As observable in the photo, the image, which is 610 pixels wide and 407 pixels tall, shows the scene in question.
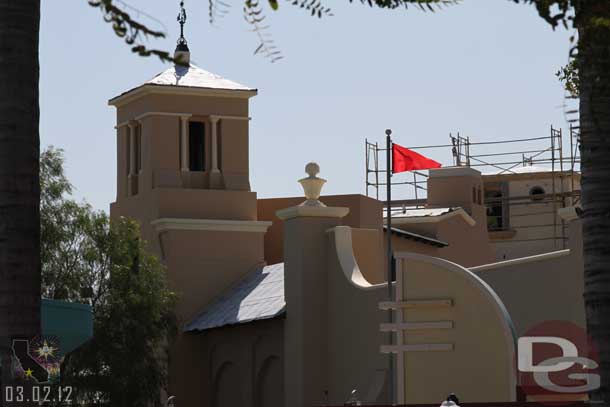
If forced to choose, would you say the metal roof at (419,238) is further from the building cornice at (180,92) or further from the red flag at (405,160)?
the red flag at (405,160)

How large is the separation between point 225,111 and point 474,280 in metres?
14.7

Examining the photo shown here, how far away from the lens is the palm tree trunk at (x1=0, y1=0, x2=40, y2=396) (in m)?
9.30

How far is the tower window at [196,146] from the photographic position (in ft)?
124

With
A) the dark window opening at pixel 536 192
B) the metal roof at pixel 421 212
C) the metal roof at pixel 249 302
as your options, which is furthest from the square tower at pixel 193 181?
the dark window opening at pixel 536 192

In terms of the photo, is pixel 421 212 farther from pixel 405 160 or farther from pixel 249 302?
pixel 405 160

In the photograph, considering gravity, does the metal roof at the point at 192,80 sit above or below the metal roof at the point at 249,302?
above

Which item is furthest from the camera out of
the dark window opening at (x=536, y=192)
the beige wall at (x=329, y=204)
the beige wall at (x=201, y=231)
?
the dark window opening at (x=536, y=192)

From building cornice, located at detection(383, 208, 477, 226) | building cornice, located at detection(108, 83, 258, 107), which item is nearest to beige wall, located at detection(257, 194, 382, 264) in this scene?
building cornice, located at detection(108, 83, 258, 107)

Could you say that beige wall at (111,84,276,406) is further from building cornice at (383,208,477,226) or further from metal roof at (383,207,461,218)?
metal roof at (383,207,461,218)

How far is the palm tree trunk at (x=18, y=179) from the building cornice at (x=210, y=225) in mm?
26159

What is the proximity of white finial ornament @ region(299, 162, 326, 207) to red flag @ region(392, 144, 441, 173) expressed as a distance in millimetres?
2119

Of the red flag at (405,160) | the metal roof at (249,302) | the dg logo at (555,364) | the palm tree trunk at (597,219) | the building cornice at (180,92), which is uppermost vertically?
the building cornice at (180,92)

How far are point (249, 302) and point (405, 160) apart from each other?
226 inches

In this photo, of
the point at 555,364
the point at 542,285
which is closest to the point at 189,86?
the point at 542,285
